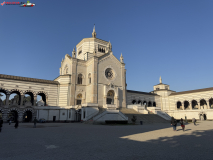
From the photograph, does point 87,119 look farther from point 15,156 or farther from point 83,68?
point 15,156

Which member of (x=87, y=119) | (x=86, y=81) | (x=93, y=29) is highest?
(x=93, y=29)

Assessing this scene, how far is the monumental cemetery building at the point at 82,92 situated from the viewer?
34531 millimetres

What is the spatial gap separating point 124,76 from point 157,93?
24400 mm

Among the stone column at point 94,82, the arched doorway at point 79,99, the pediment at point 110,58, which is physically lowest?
the arched doorway at point 79,99

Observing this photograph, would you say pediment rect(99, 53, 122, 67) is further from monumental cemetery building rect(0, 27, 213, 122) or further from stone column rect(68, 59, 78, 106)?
stone column rect(68, 59, 78, 106)

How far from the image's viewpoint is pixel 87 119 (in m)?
32.3

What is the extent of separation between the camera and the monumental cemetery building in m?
34.5

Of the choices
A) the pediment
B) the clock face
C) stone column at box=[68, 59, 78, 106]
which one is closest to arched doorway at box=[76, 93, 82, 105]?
stone column at box=[68, 59, 78, 106]

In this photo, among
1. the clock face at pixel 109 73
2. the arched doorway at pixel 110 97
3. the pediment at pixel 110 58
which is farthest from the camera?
the clock face at pixel 109 73

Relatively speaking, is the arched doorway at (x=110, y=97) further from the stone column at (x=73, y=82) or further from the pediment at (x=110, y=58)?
the stone column at (x=73, y=82)

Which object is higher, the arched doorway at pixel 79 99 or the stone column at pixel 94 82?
the stone column at pixel 94 82

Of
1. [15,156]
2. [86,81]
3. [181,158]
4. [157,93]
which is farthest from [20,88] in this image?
[157,93]

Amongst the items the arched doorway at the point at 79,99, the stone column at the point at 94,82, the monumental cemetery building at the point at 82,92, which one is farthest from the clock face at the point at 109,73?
the arched doorway at the point at 79,99

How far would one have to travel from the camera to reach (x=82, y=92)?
4219 cm
